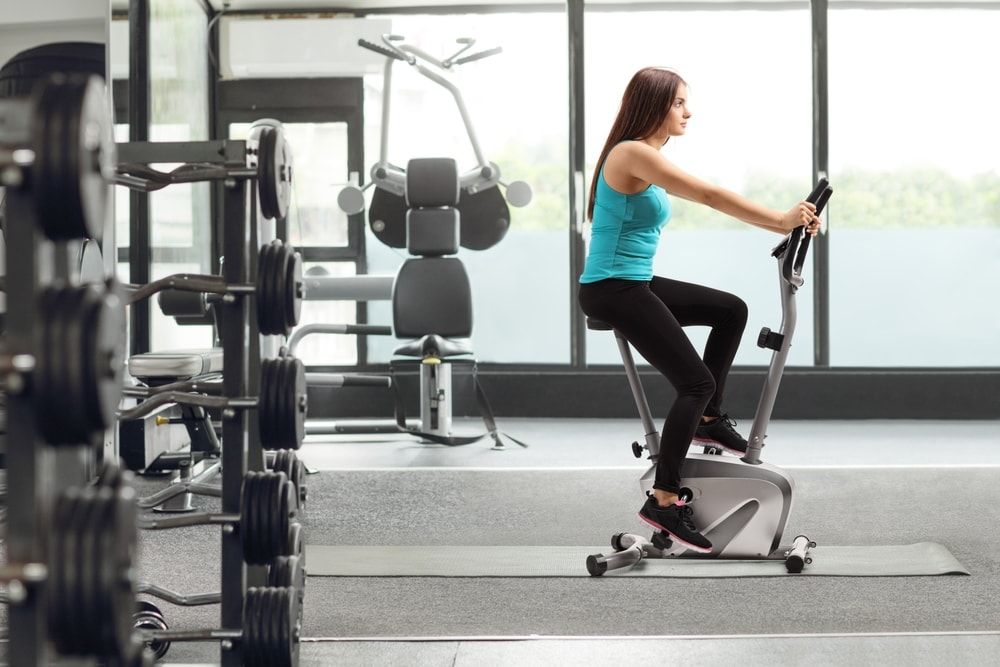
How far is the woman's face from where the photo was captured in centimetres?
305

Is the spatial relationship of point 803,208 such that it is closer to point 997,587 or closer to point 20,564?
point 997,587

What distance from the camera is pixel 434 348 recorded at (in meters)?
5.45

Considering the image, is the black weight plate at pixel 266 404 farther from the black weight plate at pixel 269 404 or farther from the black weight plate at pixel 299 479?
the black weight plate at pixel 299 479

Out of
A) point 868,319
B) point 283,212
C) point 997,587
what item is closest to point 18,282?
point 283,212

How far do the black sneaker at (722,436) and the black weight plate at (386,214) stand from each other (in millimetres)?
3265

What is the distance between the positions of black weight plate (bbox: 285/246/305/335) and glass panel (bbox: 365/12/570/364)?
170 inches

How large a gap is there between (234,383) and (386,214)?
4067 millimetres

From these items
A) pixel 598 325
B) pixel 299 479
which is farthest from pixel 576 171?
pixel 299 479

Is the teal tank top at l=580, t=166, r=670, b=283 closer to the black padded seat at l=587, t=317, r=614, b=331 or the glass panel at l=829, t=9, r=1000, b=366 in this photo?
the black padded seat at l=587, t=317, r=614, b=331

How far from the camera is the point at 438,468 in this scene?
176 inches

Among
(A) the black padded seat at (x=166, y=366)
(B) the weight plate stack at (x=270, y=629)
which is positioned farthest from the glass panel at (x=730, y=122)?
(B) the weight plate stack at (x=270, y=629)

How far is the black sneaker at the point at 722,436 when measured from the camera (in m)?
3.24

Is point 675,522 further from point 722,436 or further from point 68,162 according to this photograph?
point 68,162

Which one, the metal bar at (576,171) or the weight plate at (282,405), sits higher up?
the metal bar at (576,171)
